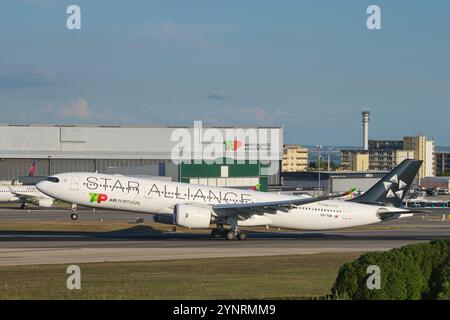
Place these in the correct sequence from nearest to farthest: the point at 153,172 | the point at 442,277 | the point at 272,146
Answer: the point at 442,277
the point at 153,172
the point at 272,146

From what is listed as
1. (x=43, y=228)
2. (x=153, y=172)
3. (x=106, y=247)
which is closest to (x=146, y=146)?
(x=153, y=172)

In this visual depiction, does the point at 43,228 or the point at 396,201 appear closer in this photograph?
the point at 396,201

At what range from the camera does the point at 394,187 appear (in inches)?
2489

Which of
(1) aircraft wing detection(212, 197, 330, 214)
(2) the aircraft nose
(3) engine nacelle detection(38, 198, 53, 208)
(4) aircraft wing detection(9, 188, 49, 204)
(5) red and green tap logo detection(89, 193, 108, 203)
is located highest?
(2) the aircraft nose

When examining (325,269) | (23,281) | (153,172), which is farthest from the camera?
(153,172)

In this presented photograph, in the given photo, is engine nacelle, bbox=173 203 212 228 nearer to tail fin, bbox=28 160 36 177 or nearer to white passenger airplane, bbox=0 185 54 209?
white passenger airplane, bbox=0 185 54 209

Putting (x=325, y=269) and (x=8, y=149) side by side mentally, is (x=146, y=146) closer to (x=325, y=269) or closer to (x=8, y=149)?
(x=8, y=149)

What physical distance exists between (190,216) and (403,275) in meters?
35.2

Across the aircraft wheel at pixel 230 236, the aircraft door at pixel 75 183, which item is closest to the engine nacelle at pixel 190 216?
the aircraft wheel at pixel 230 236

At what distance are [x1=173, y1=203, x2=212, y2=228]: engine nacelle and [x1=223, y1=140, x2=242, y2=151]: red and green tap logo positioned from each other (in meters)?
101

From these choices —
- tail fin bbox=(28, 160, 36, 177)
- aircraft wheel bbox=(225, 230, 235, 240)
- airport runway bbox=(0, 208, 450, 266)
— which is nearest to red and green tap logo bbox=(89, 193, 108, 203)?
airport runway bbox=(0, 208, 450, 266)

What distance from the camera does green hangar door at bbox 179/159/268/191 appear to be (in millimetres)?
140125
